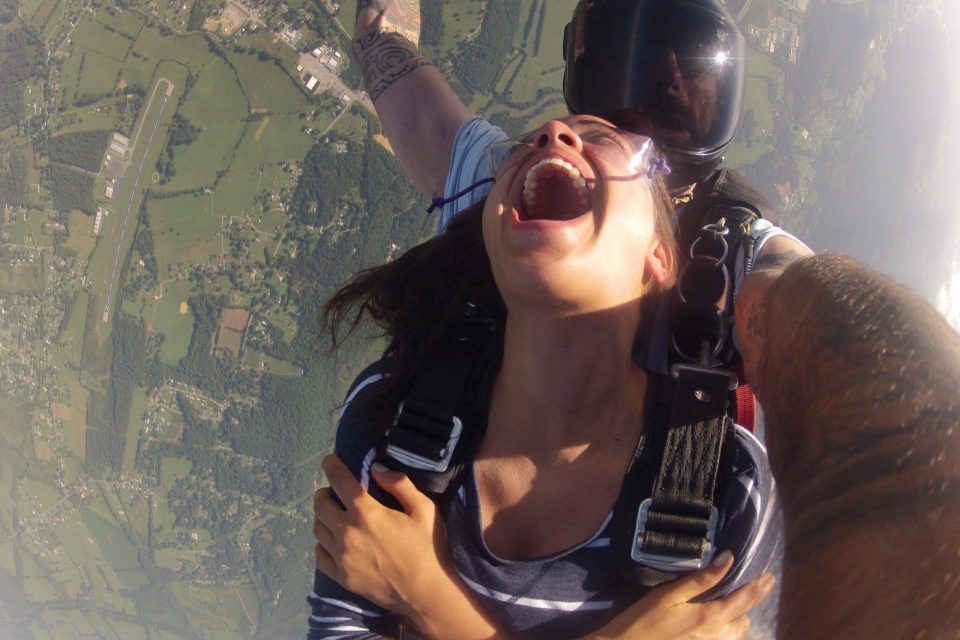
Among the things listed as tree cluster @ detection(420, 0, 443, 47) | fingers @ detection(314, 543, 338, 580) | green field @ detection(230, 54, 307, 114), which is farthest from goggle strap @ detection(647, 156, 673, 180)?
green field @ detection(230, 54, 307, 114)

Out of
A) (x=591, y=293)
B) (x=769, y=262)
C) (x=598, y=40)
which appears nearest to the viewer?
(x=591, y=293)

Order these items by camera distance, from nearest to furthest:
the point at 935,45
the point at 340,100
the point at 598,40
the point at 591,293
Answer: the point at 591,293
the point at 598,40
the point at 340,100
the point at 935,45

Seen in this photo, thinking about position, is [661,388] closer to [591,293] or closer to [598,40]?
[591,293]

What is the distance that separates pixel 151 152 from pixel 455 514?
4.45 meters

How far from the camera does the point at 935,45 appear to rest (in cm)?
550

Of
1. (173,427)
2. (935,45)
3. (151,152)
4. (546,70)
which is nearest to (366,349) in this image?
(173,427)

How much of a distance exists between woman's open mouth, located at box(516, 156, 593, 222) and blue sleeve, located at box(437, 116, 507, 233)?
9.7 inches

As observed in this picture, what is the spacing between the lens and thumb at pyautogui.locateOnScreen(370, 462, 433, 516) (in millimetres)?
790

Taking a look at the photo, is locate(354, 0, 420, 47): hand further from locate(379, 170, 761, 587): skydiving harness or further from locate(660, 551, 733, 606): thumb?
locate(660, 551, 733, 606): thumb

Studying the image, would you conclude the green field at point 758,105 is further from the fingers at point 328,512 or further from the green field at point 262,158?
the fingers at point 328,512

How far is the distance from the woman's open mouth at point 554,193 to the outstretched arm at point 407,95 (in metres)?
0.60

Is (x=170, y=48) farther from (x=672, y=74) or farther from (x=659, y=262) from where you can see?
(x=659, y=262)

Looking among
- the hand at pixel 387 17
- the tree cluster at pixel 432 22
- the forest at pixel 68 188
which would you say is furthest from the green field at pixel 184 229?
the hand at pixel 387 17

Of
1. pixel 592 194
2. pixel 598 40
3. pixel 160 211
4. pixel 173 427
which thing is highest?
pixel 598 40
